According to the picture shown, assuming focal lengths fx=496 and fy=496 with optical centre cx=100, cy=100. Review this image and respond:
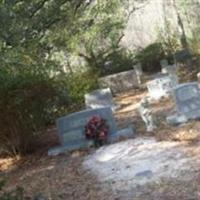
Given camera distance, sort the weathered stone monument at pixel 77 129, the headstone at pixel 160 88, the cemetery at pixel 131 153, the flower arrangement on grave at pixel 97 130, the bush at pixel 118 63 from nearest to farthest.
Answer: the cemetery at pixel 131 153 < the flower arrangement on grave at pixel 97 130 < the weathered stone monument at pixel 77 129 < the headstone at pixel 160 88 < the bush at pixel 118 63

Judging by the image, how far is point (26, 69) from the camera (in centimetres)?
1042

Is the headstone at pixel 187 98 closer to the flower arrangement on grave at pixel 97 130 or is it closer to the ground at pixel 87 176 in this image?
the ground at pixel 87 176

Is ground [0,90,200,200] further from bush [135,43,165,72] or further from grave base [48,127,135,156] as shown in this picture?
bush [135,43,165,72]

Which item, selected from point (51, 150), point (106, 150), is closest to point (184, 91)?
point (106, 150)

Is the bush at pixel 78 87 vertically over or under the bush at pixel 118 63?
under

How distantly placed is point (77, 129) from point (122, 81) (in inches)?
349

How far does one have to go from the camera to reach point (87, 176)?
656 cm

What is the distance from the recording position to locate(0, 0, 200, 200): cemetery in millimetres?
5969

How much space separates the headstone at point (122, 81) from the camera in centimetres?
1733

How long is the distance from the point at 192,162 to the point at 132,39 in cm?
2062

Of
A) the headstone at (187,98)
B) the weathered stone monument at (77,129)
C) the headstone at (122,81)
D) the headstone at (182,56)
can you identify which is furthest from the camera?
the headstone at (122,81)

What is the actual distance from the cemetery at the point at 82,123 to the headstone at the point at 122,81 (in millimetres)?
35

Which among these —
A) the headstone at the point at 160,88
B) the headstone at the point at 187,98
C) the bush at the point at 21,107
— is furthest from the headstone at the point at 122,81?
the headstone at the point at 187,98

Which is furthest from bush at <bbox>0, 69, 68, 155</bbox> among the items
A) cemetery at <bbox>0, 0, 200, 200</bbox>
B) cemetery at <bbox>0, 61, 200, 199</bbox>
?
cemetery at <bbox>0, 61, 200, 199</bbox>
